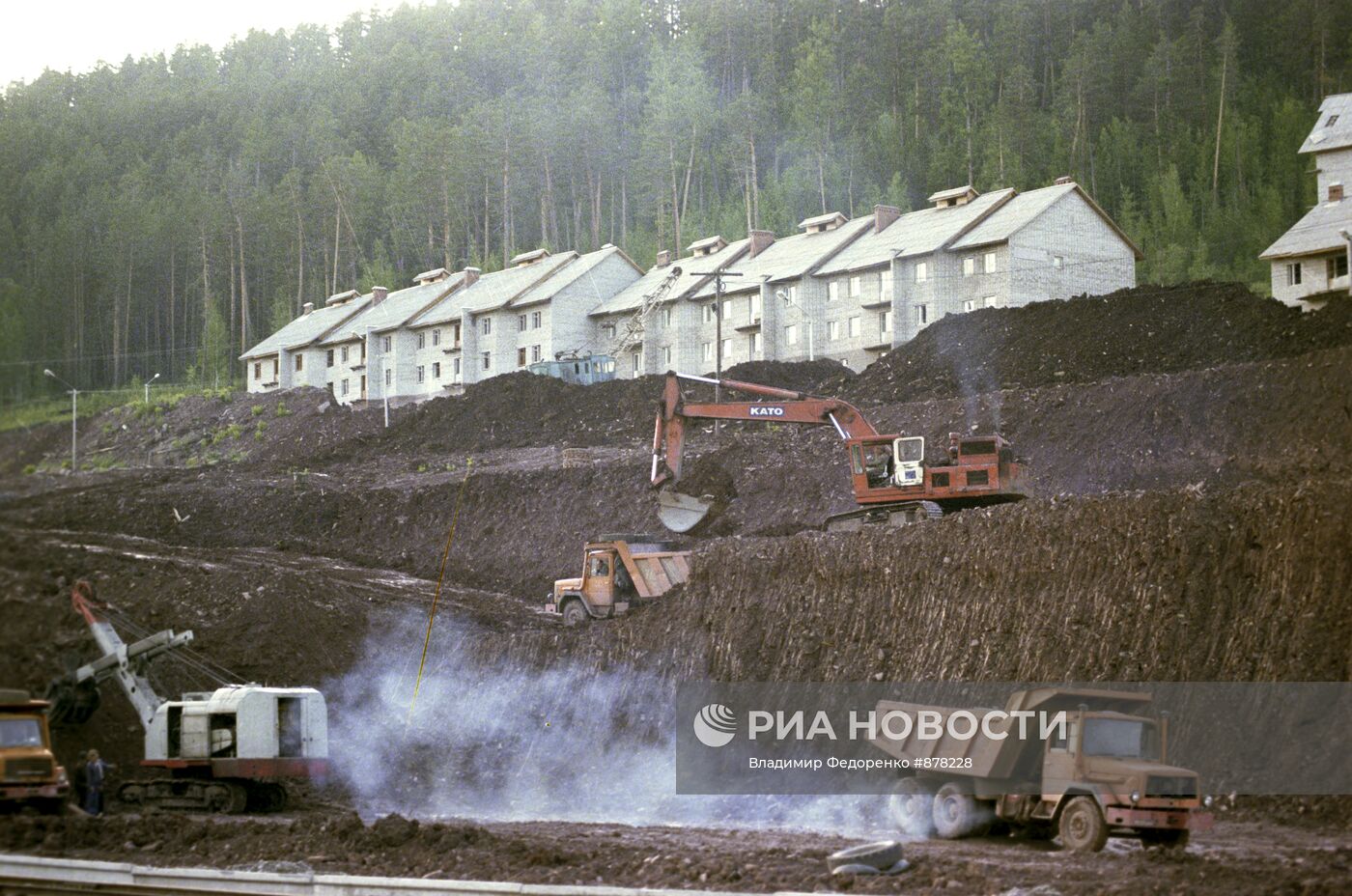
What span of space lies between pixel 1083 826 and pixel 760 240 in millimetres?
29527

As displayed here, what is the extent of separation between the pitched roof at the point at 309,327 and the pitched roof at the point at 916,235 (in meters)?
12.4

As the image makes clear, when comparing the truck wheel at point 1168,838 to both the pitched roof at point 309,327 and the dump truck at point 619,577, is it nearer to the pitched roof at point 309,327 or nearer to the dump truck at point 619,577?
the dump truck at point 619,577

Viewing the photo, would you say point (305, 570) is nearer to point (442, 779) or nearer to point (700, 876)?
point (442, 779)

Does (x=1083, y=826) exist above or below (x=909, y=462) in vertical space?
below

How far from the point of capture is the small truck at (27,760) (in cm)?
1277

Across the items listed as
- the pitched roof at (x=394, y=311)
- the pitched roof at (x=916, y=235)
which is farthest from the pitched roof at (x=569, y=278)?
the pitched roof at (x=916, y=235)

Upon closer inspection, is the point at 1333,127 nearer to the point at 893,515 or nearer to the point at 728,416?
the point at 893,515

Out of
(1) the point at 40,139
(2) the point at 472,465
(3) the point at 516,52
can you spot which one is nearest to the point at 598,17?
(3) the point at 516,52

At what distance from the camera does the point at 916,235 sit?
3453 cm

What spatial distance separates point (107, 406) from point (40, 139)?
14.9ft

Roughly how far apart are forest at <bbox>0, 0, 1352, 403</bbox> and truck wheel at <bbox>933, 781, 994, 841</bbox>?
41.9ft

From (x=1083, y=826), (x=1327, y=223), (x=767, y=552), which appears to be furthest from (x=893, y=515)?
(x=1083, y=826)

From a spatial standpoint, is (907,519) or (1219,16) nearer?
(907,519)

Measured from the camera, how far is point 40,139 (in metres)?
21.5
